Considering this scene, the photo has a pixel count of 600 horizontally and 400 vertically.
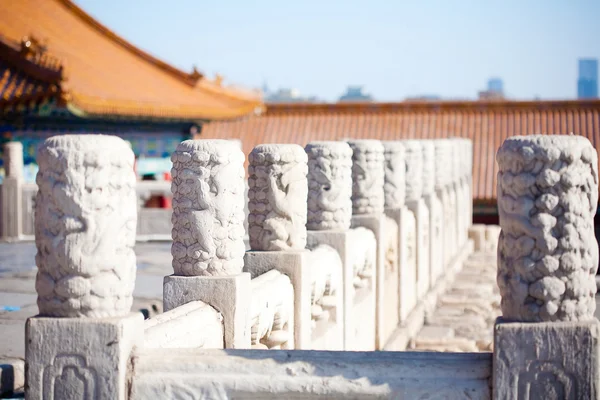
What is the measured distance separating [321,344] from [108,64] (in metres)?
12.3

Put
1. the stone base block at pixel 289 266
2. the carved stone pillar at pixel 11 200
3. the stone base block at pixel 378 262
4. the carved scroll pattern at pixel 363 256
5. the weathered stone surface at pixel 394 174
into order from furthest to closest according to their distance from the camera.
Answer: the carved stone pillar at pixel 11 200 < the weathered stone surface at pixel 394 174 < the stone base block at pixel 378 262 < the carved scroll pattern at pixel 363 256 < the stone base block at pixel 289 266

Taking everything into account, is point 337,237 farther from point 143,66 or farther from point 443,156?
point 143,66

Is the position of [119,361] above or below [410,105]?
below

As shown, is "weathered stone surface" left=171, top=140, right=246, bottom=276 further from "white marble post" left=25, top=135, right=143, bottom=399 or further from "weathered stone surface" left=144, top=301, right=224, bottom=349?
"white marble post" left=25, top=135, right=143, bottom=399

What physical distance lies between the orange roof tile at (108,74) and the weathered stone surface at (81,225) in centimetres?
1032

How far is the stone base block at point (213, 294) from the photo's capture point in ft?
13.6

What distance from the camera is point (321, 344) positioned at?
5734 millimetres

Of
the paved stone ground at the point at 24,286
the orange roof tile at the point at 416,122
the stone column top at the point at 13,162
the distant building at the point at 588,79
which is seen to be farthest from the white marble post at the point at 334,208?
the distant building at the point at 588,79

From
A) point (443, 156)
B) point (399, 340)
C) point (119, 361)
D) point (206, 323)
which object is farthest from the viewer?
point (443, 156)

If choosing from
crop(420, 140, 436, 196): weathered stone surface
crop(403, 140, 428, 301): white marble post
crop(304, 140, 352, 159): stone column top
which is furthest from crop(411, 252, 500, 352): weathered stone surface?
crop(304, 140, 352, 159): stone column top

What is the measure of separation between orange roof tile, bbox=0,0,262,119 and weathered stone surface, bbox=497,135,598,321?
35.0ft

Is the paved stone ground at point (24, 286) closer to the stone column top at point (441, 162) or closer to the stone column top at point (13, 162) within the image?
the stone column top at point (13, 162)

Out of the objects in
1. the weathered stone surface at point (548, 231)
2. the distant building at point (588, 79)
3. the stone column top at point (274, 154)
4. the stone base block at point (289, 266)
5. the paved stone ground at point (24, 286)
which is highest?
the distant building at point (588, 79)

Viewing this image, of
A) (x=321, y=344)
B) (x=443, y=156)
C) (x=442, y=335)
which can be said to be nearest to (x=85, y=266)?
(x=321, y=344)
